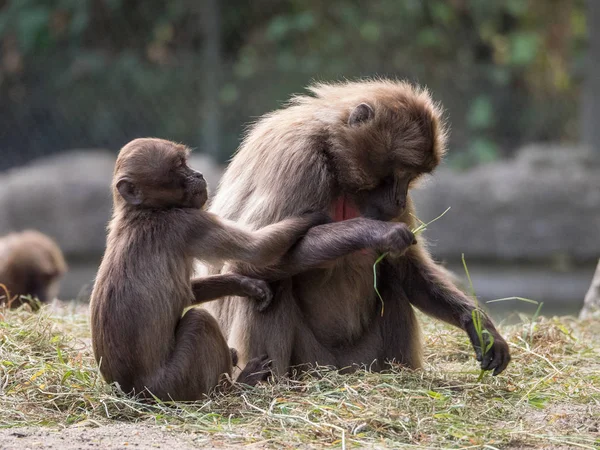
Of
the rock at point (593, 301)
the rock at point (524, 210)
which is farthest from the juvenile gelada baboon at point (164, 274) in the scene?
the rock at point (524, 210)

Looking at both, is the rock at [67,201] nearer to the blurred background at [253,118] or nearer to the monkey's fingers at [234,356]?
the blurred background at [253,118]

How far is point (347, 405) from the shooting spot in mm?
4098

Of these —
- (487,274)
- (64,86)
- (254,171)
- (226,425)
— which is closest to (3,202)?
(64,86)

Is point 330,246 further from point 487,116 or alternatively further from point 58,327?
point 487,116

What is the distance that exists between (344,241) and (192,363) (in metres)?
0.95

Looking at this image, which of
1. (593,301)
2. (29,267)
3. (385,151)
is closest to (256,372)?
(385,151)

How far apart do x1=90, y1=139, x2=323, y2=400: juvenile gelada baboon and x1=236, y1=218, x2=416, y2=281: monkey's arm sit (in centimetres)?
8

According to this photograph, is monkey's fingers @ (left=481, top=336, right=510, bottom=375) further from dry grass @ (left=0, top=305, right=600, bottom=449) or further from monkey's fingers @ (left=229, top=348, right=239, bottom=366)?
monkey's fingers @ (left=229, top=348, right=239, bottom=366)

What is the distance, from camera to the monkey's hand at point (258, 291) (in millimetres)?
4652

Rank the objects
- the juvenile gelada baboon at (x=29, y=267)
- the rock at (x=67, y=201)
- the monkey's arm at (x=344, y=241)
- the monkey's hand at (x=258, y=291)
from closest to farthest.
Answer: the monkey's arm at (x=344, y=241) < the monkey's hand at (x=258, y=291) < the juvenile gelada baboon at (x=29, y=267) < the rock at (x=67, y=201)

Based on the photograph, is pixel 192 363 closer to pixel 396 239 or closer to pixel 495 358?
pixel 396 239

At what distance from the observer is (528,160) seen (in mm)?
12383

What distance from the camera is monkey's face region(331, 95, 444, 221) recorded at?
479 centimetres

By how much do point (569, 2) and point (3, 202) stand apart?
9.23 meters
